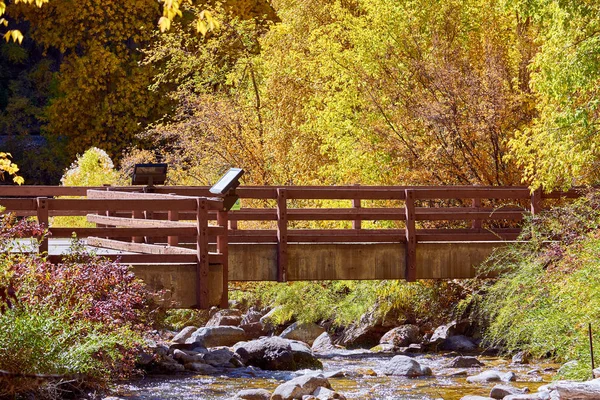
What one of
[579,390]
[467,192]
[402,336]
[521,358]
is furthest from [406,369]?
[579,390]

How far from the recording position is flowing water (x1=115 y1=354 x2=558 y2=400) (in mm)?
14258

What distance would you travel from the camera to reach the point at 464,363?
17359mm

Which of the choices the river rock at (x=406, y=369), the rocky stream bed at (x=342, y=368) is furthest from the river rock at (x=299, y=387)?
the river rock at (x=406, y=369)

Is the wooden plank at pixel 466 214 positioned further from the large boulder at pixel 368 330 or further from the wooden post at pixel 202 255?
the wooden post at pixel 202 255

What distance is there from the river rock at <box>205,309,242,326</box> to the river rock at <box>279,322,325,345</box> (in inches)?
66.0

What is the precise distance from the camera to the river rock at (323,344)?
68.5 ft

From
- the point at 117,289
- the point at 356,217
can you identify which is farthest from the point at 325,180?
the point at 117,289

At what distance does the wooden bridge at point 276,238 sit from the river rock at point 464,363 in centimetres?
131

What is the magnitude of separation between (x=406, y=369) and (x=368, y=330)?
5240 mm

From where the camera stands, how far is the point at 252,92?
29750 mm

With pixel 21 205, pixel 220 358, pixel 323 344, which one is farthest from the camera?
pixel 323 344

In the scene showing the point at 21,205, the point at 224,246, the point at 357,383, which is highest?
the point at 21,205

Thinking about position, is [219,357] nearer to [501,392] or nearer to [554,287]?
[501,392]

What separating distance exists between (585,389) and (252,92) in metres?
20.7
